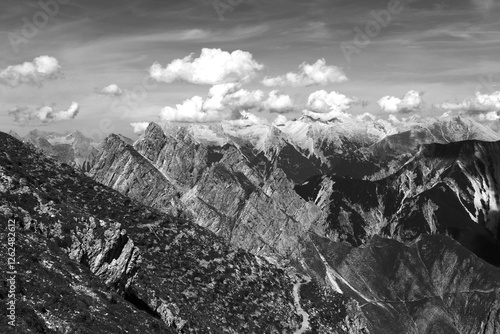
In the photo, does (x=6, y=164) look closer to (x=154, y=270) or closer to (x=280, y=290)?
(x=154, y=270)

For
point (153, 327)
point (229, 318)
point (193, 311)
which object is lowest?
point (229, 318)

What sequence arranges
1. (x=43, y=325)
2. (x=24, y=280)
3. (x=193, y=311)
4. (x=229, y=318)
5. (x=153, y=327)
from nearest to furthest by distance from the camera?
(x=43, y=325) < (x=24, y=280) < (x=153, y=327) < (x=193, y=311) < (x=229, y=318)

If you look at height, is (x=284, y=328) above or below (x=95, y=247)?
below

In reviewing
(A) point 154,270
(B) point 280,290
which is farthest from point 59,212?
(B) point 280,290

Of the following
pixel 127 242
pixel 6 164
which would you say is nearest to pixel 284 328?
pixel 127 242

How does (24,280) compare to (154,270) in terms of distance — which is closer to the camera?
(24,280)

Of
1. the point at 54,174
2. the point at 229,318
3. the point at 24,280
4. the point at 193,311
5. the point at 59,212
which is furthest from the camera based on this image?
the point at 54,174
